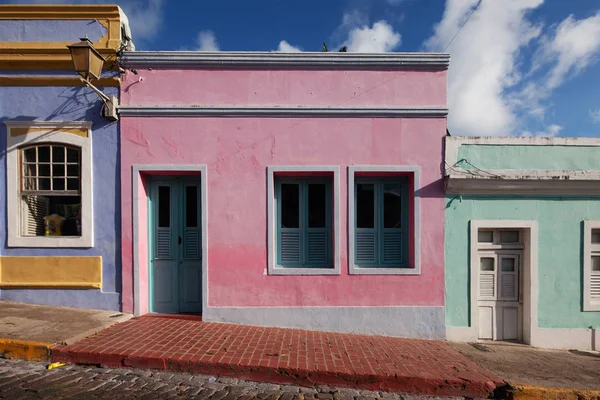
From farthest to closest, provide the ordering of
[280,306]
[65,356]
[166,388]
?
[280,306] < [65,356] < [166,388]

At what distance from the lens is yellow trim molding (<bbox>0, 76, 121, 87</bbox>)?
18.0ft

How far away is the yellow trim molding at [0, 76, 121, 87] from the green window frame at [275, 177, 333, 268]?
3237 millimetres

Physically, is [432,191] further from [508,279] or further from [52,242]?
[52,242]

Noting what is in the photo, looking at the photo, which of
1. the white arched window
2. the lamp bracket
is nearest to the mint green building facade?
the lamp bracket

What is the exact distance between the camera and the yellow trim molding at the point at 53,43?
5457mm

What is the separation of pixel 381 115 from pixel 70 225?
572 centimetres

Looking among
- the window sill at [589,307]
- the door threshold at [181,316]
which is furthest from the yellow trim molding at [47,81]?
the window sill at [589,307]

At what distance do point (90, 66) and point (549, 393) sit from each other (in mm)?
7499

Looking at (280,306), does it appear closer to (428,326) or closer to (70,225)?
(428,326)

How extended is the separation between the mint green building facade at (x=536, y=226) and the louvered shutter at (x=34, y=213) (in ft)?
22.8

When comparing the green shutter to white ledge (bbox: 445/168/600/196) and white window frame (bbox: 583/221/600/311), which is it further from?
white window frame (bbox: 583/221/600/311)

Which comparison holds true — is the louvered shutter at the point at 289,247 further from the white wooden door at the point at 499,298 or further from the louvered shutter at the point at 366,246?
the white wooden door at the point at 499,298

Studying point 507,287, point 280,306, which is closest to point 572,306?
point 507,287

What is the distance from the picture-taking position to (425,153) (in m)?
5.52
